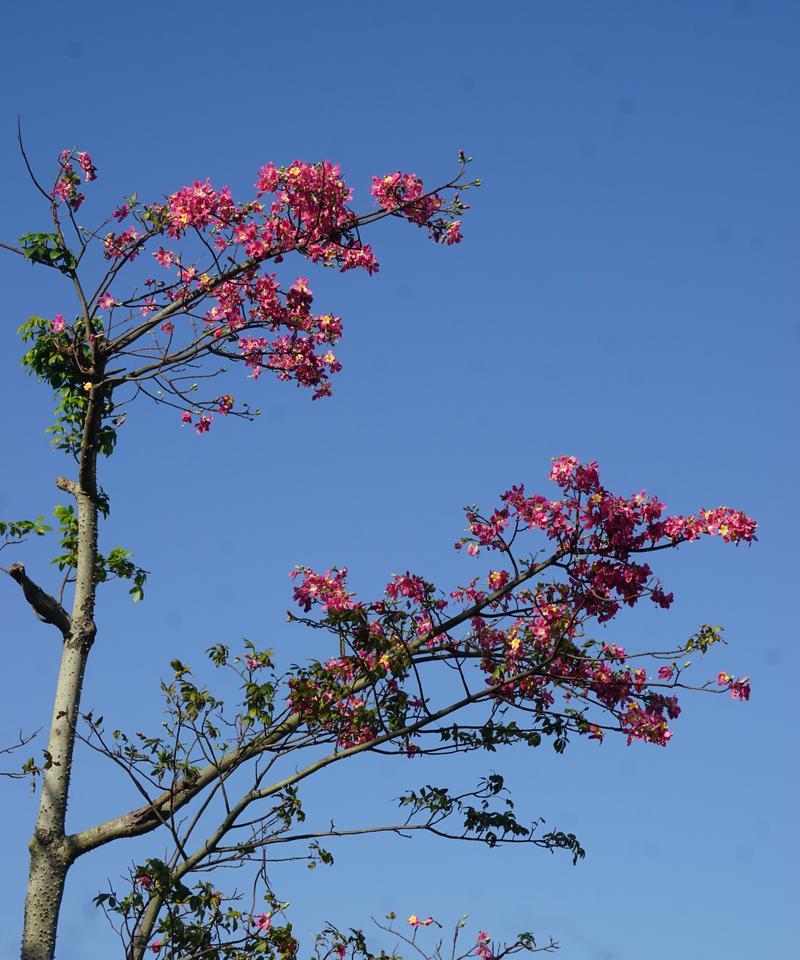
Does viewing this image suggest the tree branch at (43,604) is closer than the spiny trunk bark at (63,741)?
No

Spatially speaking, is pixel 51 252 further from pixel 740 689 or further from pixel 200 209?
pixel 740 689

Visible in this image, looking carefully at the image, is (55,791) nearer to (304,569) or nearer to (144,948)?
(144,948)

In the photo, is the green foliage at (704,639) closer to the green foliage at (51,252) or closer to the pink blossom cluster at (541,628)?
the pink blossom cluster at (541,628)

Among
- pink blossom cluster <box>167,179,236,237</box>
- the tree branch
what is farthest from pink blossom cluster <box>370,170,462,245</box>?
the tree branch

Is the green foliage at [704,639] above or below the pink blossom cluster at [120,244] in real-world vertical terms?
below

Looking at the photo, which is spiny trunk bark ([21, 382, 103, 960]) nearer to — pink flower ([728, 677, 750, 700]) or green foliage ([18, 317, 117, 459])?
green foliage ([18, 317, 117, 459])

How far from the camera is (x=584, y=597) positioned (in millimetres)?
9938

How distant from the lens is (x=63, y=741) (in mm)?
9688

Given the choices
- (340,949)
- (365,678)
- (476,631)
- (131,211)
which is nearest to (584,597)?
(476,631)

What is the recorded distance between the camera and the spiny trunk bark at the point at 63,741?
9.26 metres

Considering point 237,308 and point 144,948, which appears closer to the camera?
point 144,948

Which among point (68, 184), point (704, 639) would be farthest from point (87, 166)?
point (704, 639)

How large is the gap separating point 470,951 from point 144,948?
3.96m

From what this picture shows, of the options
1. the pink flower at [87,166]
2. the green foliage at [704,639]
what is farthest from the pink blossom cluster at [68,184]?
the green foliage at [704,639]
